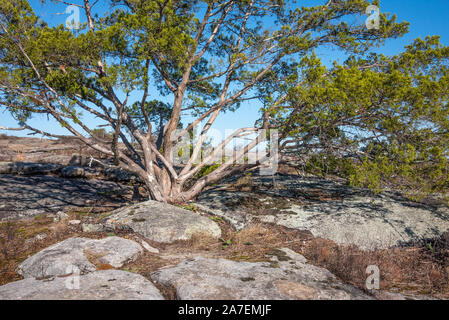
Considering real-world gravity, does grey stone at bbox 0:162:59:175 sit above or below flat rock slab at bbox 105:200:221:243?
above

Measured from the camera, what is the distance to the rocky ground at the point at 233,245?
388cm

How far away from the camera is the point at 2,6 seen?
7.88 metres

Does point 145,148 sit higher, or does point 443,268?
point 145,148

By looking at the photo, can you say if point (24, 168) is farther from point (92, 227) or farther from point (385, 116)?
point (385, 116)

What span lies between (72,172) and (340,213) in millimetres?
12836

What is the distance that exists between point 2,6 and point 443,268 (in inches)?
477

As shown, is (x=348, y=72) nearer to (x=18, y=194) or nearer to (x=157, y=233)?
(x=157, y=233)

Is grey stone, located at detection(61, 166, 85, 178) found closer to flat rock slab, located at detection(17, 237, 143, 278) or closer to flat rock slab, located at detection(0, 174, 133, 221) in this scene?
flat rock slab, located at detection(0, 174, 133, 221)

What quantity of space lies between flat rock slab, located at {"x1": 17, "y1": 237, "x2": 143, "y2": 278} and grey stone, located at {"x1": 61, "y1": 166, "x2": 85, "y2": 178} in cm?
1032

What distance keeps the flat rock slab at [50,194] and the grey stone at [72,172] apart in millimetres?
626

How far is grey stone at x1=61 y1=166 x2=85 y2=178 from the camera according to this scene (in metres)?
14.6

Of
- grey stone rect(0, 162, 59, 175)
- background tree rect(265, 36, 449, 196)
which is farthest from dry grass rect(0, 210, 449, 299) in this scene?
grey stone rect(0, 162, 59, 175)

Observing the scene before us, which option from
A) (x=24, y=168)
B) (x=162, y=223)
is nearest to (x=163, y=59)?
(x=162, y=223)
